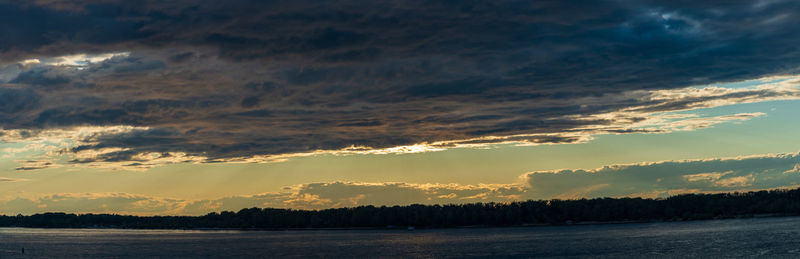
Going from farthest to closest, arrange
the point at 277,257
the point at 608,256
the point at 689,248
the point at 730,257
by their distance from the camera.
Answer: the point at 277,257 → the point at 689,248 → the point at 608,256 → the point at 730,257

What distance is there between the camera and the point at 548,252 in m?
185

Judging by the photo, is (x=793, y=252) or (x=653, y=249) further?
(x=653, y=249)

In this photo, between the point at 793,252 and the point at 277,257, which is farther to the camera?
the point at 277,257

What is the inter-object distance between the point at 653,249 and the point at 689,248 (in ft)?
30.3

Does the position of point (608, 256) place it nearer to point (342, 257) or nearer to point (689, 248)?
point (689, 248)

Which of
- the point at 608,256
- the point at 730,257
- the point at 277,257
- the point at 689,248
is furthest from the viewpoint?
the point at 277,257

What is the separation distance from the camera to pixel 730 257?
477 feet

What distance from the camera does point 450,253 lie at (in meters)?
195

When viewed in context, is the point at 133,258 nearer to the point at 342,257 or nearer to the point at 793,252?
the point at 342,257

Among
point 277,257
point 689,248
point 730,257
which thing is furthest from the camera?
point 277,257

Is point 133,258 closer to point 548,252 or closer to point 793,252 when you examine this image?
point 548,252

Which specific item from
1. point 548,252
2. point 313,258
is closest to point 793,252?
point 548,252

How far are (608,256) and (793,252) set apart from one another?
4056cm

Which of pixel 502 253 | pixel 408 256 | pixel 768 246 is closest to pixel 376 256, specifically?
pixel 408 256
